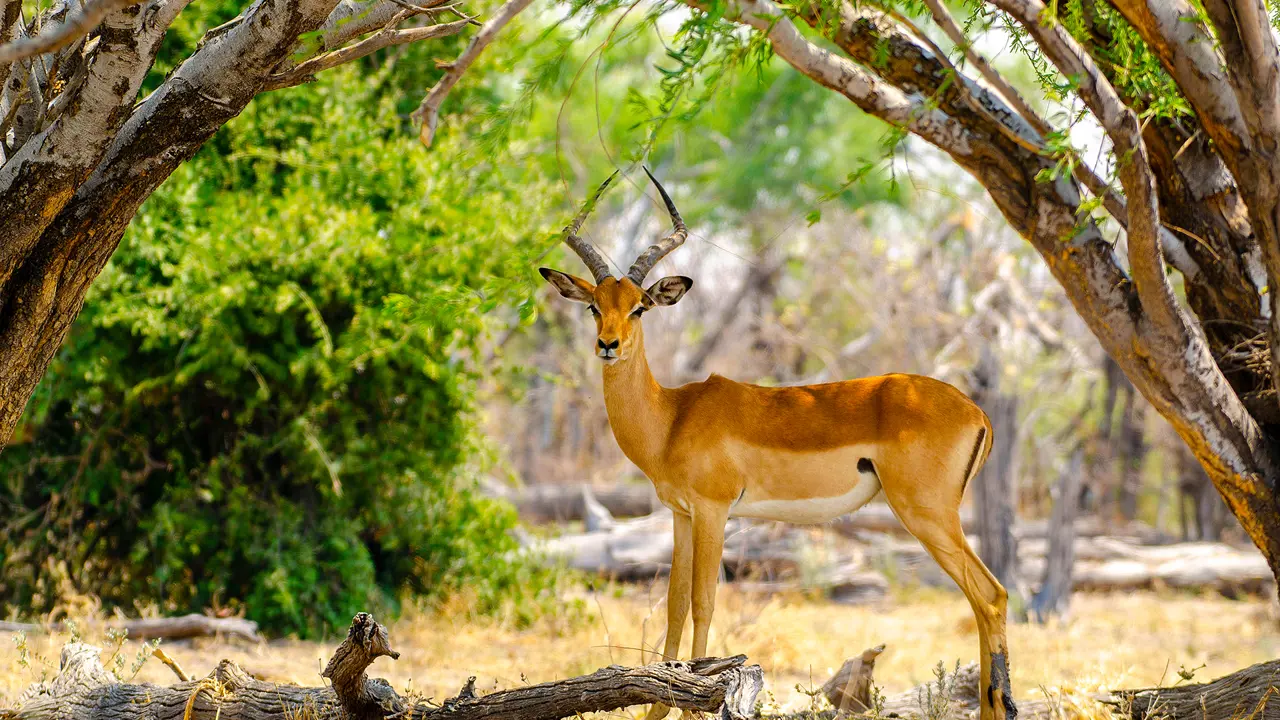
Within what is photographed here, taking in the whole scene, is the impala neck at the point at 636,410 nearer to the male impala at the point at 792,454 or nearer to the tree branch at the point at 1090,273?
the male impala at the point at 792,454

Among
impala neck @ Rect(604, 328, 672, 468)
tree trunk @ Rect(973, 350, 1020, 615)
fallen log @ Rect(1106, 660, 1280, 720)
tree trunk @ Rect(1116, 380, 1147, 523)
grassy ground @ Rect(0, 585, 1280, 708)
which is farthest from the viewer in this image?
tree trunk @ Rect(1116, 380, 1147, 523)

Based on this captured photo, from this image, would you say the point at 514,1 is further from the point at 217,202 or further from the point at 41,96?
the point at 217,202

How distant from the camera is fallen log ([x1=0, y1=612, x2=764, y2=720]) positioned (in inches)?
151

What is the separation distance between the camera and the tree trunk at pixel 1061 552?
1134 centimetres

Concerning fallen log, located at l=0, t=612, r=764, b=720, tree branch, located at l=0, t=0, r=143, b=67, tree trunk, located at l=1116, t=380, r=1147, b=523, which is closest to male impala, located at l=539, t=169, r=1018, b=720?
fallen log, located at l=0, t=612, r=764, b=720

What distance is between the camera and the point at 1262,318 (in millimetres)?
5070

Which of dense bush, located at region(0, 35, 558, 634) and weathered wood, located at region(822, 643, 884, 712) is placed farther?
dense bush, located at region(0, 35, 558, 634)

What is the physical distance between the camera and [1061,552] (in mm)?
11531

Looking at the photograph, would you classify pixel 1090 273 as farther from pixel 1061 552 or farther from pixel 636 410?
pixel 1061 552

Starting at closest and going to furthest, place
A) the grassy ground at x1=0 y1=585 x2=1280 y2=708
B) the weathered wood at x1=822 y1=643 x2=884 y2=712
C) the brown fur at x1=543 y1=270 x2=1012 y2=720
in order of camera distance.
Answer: the brown fur at x1=543 y1=270 x2=1012 y2=720 → the weathered wood at x1=822 y1=643 x2=884 y2=712 → the grassy ground at x1=0 y1=585 x2=1280 y2=708

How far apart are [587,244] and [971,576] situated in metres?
2.18

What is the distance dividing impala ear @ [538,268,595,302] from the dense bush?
3.08 meters

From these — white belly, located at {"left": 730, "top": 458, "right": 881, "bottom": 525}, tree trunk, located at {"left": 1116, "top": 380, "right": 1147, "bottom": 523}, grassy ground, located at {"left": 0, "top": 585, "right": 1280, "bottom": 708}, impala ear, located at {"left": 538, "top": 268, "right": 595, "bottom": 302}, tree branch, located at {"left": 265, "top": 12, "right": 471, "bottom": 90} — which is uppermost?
tree trunk, located at {"left": 1116, "top": 380, "right": 1147, "bottom": 523}

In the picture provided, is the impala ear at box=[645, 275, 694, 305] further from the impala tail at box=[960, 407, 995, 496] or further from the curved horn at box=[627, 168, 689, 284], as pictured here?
the impala tail at box=[960, 407, 995, 496]
